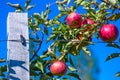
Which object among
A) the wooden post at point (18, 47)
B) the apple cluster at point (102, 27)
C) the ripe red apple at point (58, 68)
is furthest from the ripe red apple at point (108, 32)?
the wooden post at point (18, 47)

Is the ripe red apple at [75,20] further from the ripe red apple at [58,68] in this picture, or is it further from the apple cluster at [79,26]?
the ripe red apple at [58,68]

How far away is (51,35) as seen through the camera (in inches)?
106

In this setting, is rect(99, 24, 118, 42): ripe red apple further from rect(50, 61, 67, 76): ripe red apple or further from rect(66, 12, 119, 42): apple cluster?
rect(50, 61, 67, 76): ripe red apple

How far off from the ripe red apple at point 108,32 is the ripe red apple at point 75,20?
5.7 inches

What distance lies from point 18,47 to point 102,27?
665 mm

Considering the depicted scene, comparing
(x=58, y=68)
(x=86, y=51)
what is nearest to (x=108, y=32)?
(x=86, y=51)

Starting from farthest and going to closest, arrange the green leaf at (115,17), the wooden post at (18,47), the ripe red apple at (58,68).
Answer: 1. the green leaf at (115,17)
2. the ripe red apple at (58,68)
3. the wooden post at (18,47)

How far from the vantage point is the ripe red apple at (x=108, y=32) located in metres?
2.52

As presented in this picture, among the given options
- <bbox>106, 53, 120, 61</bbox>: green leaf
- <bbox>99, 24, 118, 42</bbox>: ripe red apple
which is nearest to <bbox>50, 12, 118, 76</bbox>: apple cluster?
<bbox>99, 24, 118, 42</bbox>: ripe red apple

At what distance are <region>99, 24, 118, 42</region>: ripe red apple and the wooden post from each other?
569 millimetres

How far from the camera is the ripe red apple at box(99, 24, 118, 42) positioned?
252 cm

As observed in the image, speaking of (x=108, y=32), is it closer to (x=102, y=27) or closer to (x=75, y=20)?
(x=102, y=27)

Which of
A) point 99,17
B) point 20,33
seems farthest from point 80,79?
point 20,33

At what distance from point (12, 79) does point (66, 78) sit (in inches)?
27.9
